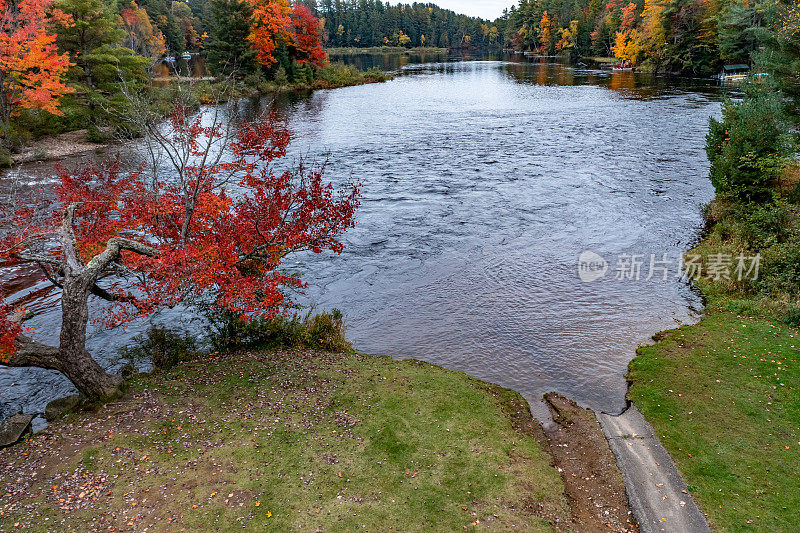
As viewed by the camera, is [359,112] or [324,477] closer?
[324,477]

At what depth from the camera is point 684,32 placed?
83.5 metres

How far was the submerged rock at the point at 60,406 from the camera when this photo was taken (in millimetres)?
13516

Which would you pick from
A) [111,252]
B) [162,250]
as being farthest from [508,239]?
[111,252]

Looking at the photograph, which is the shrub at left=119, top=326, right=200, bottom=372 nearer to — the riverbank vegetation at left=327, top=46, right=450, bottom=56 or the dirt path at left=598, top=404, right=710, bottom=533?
the dirt path at left=598, top=404, right=710, bottom=533

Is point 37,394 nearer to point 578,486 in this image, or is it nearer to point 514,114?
point 578,486

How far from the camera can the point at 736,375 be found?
15.0 m

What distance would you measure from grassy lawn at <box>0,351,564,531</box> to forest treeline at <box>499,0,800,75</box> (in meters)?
24.9

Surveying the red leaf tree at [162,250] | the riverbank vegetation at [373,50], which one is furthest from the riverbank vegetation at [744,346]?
the riverbank vegetation at [373,50]

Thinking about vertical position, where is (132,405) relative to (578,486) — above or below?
above

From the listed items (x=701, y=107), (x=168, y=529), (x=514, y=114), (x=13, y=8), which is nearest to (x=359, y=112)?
(x=514, y=114)

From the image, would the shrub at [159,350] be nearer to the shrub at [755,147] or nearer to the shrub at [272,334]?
the shrub at [272,334]

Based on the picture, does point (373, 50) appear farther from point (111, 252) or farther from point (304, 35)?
point (111, 252)

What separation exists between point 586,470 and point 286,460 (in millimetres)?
7134

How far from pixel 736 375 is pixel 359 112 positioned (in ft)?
179
